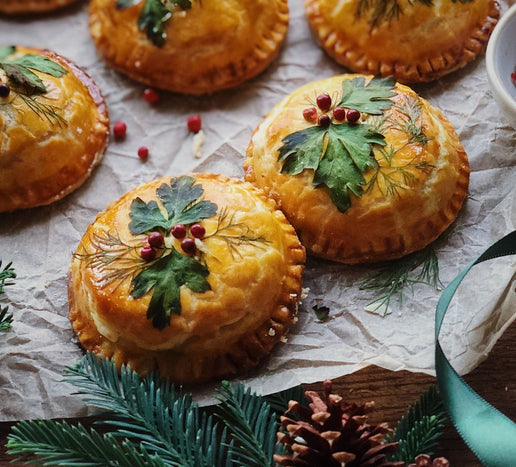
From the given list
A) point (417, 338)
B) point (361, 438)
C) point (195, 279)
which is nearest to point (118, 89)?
point (195, 279)

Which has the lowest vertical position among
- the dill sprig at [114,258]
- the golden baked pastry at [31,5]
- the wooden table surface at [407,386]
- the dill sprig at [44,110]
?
the wooden table surface at [407,386]

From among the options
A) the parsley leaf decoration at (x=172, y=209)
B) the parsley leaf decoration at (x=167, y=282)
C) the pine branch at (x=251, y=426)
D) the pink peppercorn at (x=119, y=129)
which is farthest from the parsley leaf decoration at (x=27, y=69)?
the pine branch at (x=251, y=426)

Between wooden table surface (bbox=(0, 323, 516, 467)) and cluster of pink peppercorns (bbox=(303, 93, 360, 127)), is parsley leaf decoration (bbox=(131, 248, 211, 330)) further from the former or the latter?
cluster of pink peppercorns (bbox=(303, 93, 360, 127))

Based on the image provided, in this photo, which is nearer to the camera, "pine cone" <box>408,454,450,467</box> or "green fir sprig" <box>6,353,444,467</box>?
"pine cone" <box>408,454,450,467</box>

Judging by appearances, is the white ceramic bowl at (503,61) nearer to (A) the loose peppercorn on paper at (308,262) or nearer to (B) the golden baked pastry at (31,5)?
(A) the loose peppercorn on paper at (308,262)

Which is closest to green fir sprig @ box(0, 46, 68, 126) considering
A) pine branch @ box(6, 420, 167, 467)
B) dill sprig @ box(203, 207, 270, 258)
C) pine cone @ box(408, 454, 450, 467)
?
dill sprig @ box(203, 207, 270, 258)

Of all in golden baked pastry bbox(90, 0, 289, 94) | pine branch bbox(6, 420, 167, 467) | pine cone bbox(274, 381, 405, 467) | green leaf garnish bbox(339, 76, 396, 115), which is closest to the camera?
pine cone bbox(274, 381, 405, 467)
